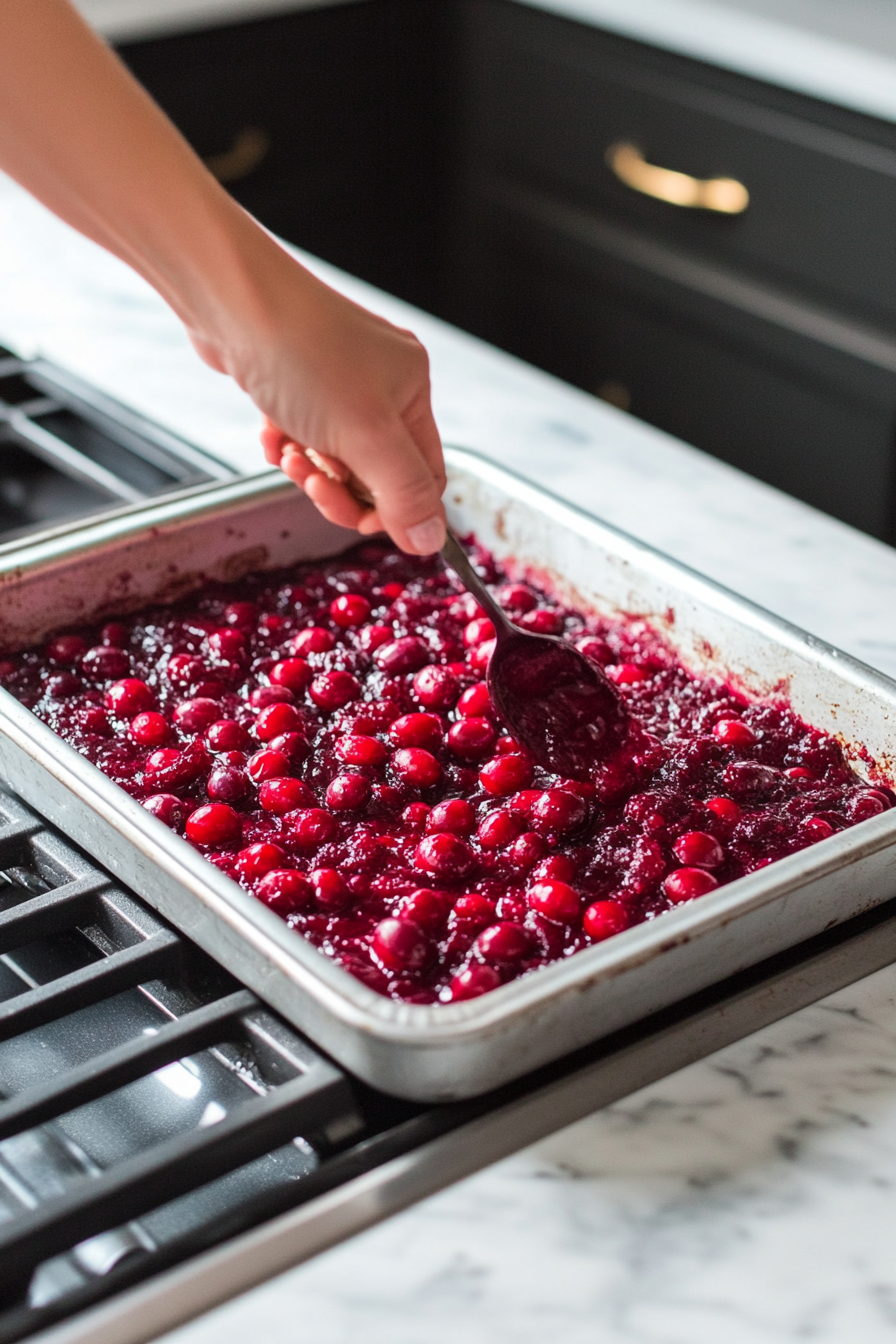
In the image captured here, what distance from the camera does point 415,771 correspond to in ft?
3.97

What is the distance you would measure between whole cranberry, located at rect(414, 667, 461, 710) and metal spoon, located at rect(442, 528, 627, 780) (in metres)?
0.07

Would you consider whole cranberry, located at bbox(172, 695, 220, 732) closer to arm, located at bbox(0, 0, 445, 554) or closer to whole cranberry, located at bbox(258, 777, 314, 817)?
whole cranberry, located at bbox(258, 777, 314, 817)

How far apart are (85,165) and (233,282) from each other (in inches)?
4.3

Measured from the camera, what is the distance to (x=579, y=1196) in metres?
0.82

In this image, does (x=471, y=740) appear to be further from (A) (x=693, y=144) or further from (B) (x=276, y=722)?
(A) (x=693, y=144)

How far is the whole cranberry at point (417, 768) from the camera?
3.97 ft

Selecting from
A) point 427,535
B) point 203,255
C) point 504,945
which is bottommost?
point 504,945

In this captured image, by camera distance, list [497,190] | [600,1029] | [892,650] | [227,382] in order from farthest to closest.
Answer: [497,190] → [227,382] → [892,650] → [600,1029]

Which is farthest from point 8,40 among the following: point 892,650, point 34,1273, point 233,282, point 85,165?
point 892,650

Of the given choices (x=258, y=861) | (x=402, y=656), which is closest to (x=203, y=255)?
(x=258, y=861)

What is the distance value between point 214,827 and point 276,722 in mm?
157

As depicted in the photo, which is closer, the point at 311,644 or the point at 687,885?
the point at 687,885

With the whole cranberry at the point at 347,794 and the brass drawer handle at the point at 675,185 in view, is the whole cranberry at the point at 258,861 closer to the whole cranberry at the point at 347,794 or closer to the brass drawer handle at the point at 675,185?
the whole cranberry at the point at 347,794

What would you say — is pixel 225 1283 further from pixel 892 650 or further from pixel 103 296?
pixel 103 296
